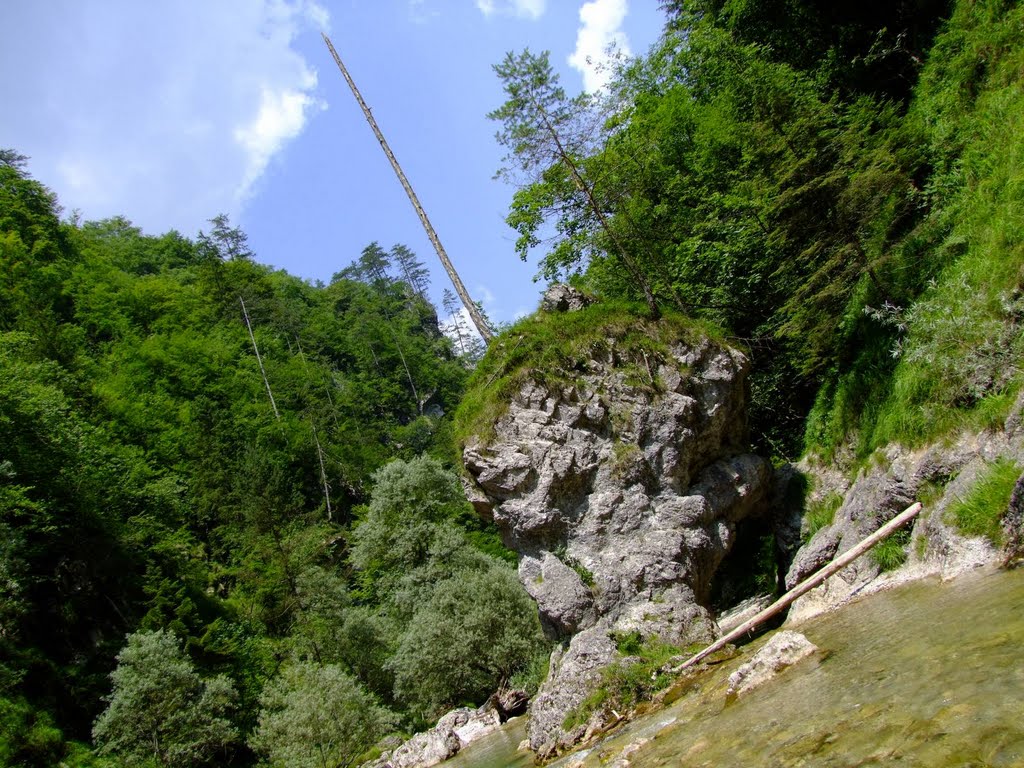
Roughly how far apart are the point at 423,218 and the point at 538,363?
26.8 ft

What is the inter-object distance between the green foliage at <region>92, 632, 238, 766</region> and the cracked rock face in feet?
47.6

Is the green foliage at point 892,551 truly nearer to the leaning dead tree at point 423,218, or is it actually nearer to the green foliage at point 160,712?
the leaning dead tree at point 423,218

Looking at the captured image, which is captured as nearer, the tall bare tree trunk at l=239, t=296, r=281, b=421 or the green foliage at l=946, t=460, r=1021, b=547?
the green foliage at l=946, t=460, r=1021, b=547

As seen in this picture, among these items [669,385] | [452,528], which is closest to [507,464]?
[669,385]

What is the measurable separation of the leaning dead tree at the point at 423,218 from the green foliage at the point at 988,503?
1315cm

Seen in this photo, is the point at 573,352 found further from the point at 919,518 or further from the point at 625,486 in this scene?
the point at 919,518

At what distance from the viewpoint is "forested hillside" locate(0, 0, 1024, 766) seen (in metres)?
14.1

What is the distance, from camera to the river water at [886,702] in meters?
3.75

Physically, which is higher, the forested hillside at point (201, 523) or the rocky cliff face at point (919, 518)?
the forested hillside at point (201, 523)

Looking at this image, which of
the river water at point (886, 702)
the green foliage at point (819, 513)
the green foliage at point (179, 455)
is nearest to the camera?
the river water at point (886, 702)

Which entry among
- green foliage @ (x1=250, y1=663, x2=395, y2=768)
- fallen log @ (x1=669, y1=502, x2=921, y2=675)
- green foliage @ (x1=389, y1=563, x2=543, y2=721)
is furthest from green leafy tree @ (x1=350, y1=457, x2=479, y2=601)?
fallen log @ (x1=669, y1=502, x2=921, y2=675)

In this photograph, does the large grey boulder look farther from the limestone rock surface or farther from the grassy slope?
the grassy slope

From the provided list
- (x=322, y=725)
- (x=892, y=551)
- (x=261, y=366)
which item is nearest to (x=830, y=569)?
(x=892, y=551)

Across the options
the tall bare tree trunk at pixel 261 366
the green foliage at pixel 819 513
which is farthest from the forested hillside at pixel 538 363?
the tall bare tree trunk at pixel 261 366
